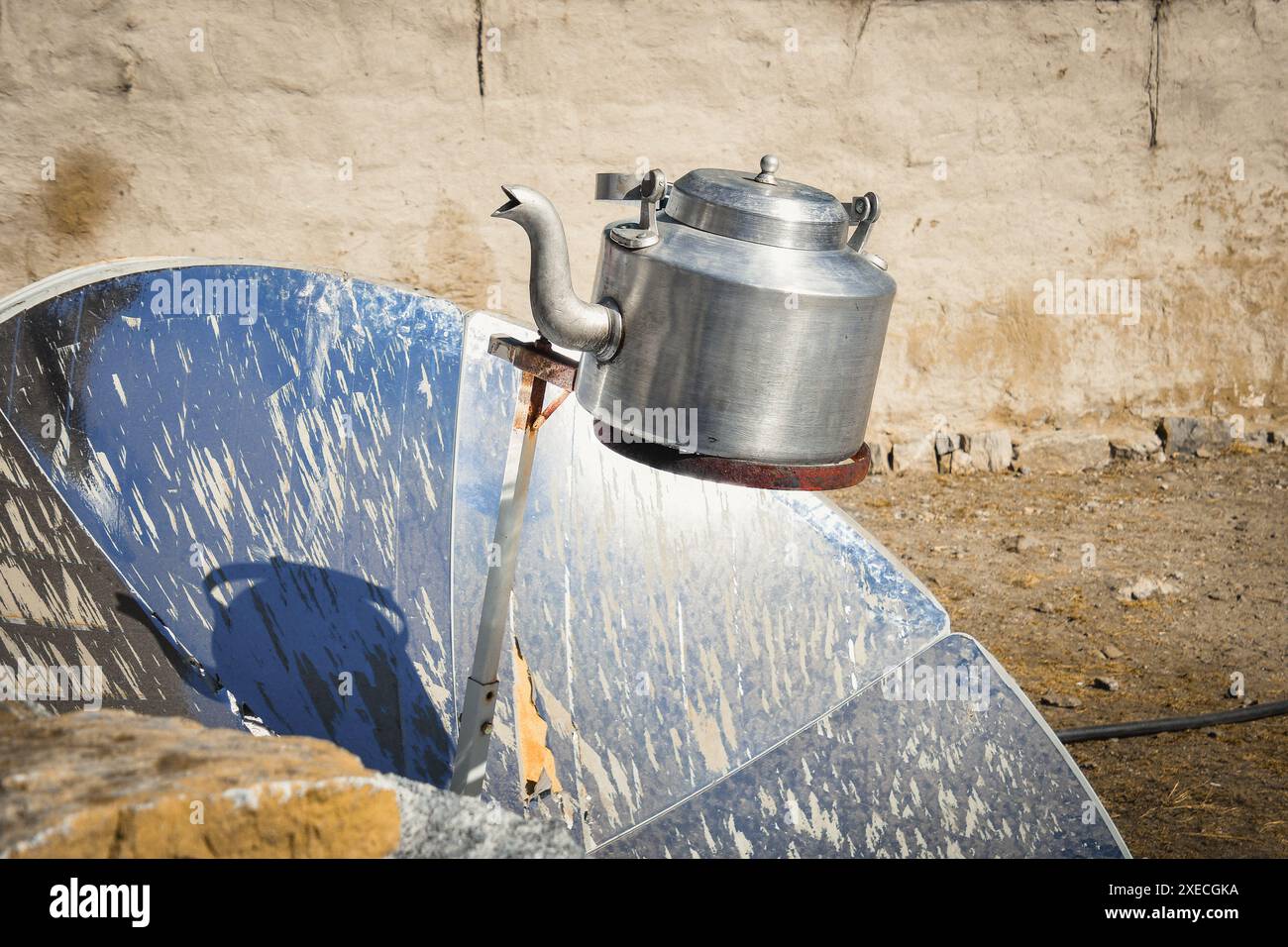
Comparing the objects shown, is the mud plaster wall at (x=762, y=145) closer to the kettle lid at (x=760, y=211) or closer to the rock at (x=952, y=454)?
the rock at (x=952, y=454)

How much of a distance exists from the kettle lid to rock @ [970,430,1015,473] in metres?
3.97

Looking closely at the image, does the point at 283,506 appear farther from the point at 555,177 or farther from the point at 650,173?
the point at 555,177

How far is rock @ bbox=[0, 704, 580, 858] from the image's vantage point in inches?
38.4

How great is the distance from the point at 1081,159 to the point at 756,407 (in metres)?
4.23

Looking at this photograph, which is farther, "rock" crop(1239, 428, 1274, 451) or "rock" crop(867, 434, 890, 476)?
"rock" crop(1239, 428, 1274, 451)

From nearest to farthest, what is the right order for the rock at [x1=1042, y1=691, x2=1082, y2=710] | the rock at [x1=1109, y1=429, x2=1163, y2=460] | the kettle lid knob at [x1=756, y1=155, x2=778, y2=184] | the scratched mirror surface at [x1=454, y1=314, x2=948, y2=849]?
the kettle lid knob at [x1=756, y1=155, x2=778, y2=184], the scratched mirror surface at [x1=454, y1=314, x2=948, y2=849], the rock at [x1=1042, y1=691, x2=1082, y2=710], the rock at [x1=1109, y1=429, x2=1163, y2=460]

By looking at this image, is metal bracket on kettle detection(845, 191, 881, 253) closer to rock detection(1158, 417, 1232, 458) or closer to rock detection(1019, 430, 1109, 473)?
rock detection(1019, 430, 1109, 473)

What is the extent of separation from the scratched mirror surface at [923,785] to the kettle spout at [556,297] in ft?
2.68

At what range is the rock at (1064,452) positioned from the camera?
17.2 feet

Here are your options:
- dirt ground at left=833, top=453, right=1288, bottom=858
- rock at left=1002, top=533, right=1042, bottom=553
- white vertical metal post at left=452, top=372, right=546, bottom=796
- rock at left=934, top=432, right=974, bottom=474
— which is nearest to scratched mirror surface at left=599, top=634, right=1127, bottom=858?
white vertical metal post at left=452, top=372, right=546, bottom=796

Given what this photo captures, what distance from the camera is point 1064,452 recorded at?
5.28 meters

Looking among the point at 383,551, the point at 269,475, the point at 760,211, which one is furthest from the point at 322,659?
the point at 760,211

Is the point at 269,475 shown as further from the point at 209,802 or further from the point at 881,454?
the point at 881,454
